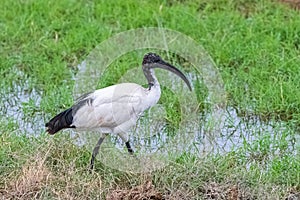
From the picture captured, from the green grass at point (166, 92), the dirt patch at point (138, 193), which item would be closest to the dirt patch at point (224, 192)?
the green grass at point (166, 92)

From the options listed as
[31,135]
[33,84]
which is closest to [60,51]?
[33,84]

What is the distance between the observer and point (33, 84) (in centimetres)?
741

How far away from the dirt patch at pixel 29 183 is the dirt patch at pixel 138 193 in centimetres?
44

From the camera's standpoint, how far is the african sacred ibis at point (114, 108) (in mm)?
5281

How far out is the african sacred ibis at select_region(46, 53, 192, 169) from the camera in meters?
Result: 5.28

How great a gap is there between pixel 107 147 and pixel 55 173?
43 cm

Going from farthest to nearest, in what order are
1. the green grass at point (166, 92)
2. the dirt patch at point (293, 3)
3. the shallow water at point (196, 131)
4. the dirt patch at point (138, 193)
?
the dirt patch at point (293, 3)
the shallow water at point (196, 131)
the green grass at point (166, 92)
the dirt patch at point (138, 193)

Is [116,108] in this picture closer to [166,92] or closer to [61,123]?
[61,123]

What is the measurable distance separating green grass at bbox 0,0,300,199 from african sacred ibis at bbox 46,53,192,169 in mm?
270

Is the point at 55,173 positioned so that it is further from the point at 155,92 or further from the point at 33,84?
the point at 33,84

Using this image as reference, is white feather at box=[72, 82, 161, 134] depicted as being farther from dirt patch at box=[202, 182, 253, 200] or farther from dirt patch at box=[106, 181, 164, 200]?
dirt patch at box=[202, 182, 253, 200]

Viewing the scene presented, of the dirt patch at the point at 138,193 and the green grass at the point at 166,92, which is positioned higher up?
the green grass at the point at 166,92

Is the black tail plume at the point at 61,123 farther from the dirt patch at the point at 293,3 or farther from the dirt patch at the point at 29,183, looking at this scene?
the dirt patch at the point at 293,3

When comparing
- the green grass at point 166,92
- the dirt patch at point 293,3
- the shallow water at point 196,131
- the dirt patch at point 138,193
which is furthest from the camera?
the dirt patch at point 293,3
